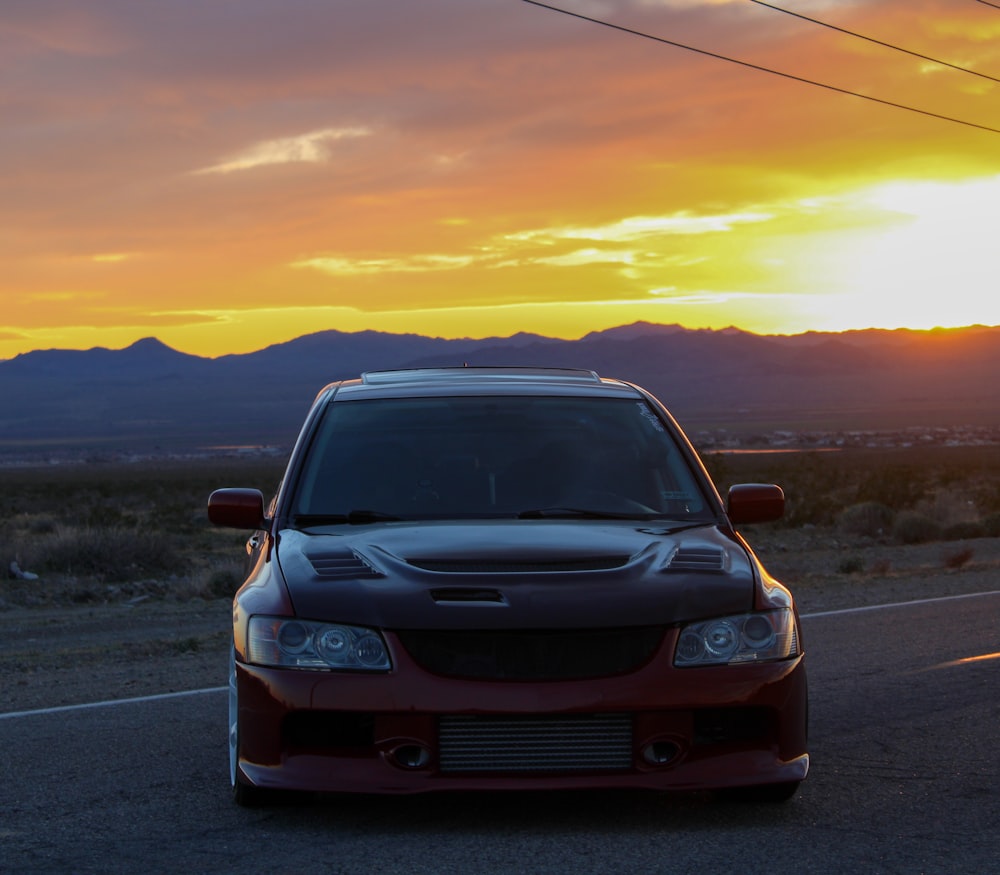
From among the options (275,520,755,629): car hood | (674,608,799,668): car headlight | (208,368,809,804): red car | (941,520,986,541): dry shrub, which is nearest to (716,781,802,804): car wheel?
(208,368,809,804): red car

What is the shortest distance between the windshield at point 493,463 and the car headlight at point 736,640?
1.00 m

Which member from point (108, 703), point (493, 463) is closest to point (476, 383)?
Answer: point (493, 463)

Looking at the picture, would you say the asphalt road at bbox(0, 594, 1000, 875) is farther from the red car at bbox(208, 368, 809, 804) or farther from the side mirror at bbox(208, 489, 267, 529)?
the side mirror at bbox(208, 489, 267, 529)

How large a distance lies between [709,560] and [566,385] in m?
1.93

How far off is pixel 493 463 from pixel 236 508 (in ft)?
3.73

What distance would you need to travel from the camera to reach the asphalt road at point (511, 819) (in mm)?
4691

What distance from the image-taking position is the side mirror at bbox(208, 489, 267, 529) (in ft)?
20.2

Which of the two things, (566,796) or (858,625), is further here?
(858,625)

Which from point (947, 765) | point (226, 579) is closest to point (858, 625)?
point (947, 765)

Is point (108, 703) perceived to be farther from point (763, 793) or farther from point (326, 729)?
point (763, 793)

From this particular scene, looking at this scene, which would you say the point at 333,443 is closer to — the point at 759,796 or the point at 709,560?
the point at 709,560

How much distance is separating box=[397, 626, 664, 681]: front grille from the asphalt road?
577 millimetres

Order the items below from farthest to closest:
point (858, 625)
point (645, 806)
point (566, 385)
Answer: point (858, 625) < point (566, 385) < point (645, 806)

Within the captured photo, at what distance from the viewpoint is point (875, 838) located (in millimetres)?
4973
